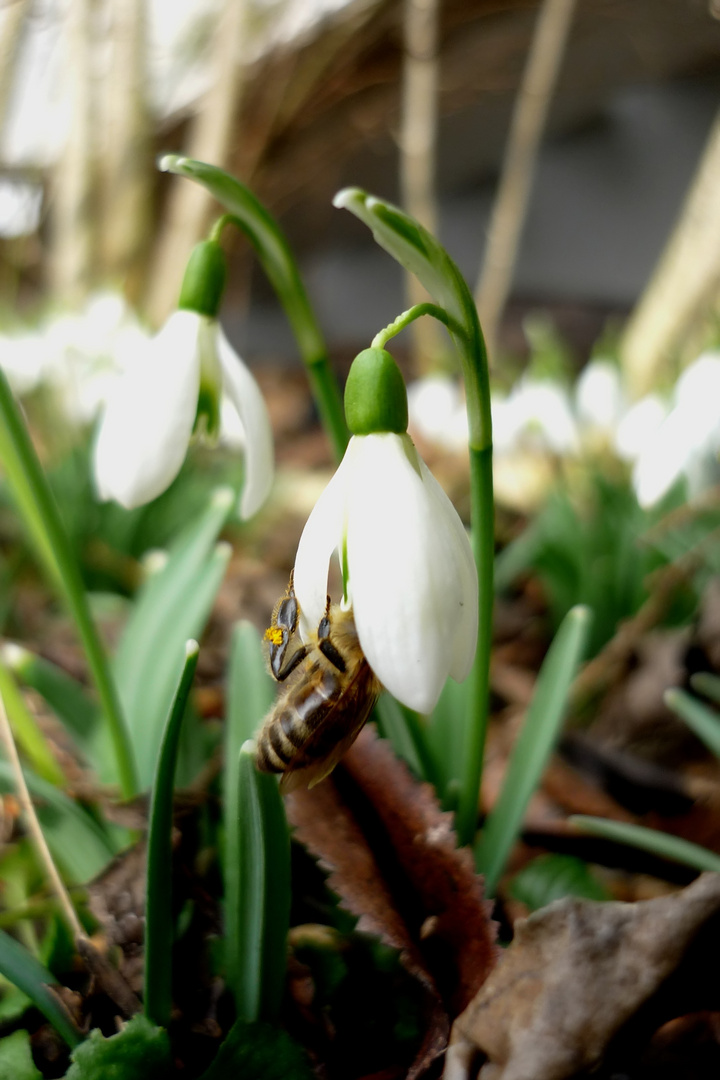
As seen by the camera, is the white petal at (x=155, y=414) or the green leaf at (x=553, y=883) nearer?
the white petal at (x=155, y=414)

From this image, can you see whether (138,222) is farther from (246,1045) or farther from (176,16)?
(246,1045)

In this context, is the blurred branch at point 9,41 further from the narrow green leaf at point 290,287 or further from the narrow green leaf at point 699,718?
the narrow green leaf at point 699,718

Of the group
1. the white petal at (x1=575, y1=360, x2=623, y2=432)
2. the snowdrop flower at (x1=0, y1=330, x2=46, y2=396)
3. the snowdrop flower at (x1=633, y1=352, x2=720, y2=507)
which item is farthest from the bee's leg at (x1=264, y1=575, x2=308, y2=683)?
the snowdrop flower at (x1=0, y1=330, x2=46, y2=396)

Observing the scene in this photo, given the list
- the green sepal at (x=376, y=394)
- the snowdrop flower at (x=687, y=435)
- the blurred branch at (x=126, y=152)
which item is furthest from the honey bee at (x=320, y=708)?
the blurred branch at (x=126, y=152)

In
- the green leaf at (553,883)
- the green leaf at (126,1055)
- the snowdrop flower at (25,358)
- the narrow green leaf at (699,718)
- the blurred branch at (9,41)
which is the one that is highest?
the blurred branch at (9,41)

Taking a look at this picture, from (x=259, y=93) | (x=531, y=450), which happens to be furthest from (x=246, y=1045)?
(x=259, y=93)

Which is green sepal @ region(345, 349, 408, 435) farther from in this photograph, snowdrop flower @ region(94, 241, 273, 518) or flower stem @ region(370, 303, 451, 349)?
snowdrop flower @ region(94, 241, 273, 518)

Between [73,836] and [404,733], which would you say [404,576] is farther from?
[73,836]

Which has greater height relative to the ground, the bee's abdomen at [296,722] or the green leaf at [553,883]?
the bee's abdomen at [296,722]
